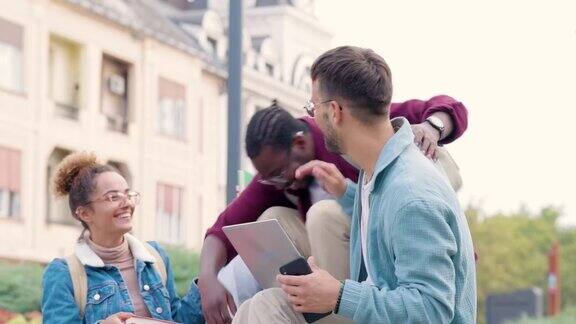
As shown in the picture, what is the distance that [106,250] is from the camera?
6.05 meters

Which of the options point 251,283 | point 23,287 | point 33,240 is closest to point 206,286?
point 251,283

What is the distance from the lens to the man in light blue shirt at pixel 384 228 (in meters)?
4.28

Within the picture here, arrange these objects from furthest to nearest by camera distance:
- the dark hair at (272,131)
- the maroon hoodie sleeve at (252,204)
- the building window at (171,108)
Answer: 1. the building window at (171,108)
2. the maroon hoodie sleeve at (252,204)
3. the dark hair at (272,131)

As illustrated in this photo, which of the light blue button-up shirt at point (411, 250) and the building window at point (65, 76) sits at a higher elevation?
the building window at point (65, 76)

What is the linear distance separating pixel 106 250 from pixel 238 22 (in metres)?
7.54

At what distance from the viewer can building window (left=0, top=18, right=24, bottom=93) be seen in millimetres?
35812

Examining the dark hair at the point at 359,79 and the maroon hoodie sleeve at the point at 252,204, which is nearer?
the dark hair at the point at 359,79

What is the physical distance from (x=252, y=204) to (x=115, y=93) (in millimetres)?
36192

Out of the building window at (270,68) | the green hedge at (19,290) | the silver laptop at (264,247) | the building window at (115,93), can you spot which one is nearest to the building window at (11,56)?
the building window at (115,93)

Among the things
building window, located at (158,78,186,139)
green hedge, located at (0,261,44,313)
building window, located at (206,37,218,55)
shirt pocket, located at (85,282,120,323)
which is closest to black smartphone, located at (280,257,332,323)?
shirt pocket, located at (85,282,120,323)

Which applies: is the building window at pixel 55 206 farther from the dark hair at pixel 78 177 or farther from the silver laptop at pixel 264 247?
the silver laptop at pixel 264 247

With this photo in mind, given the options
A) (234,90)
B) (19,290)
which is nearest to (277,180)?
(234,90)

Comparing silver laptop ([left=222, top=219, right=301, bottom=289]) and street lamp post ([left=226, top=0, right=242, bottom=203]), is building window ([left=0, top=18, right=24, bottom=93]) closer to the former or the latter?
street lamp post ([left=226, top=0, right=242, bottom=203])

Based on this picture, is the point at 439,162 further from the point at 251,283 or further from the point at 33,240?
the point at 33,240
